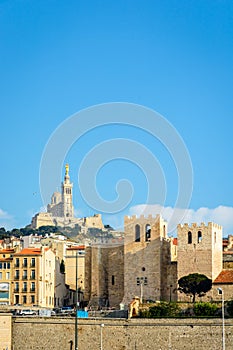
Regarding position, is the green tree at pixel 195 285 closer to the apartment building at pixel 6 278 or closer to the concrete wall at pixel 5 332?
the concrete wall at pixel 5 332

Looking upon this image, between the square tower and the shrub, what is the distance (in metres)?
6.74

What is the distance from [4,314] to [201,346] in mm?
15578

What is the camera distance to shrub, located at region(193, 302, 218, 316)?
247 feet

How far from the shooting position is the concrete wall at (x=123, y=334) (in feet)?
225

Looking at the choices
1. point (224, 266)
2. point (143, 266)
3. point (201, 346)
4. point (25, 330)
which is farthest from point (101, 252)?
point (201, 346)

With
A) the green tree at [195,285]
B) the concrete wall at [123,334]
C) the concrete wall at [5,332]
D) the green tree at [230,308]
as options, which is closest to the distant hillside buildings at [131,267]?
the green tree at [195,285]

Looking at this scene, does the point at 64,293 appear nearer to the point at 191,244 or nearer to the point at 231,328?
the point at 191,244

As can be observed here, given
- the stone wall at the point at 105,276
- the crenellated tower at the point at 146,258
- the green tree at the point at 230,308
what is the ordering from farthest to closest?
the stone wall at the point at 105,276 → the crenellated tower at the point at 146,258 → the green tree at the point at 230,308

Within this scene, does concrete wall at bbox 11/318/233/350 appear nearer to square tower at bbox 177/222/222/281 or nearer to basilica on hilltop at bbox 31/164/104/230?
square tower at bbox 177/222/222/281

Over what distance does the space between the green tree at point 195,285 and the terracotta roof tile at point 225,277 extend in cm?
101

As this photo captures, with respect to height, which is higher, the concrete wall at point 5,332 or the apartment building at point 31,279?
the apartment building at point 31,279

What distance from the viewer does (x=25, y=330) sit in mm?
73500

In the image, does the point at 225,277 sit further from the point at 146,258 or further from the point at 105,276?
the point at 105,276

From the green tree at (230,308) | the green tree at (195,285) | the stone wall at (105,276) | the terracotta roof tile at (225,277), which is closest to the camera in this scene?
the green tree at (230,308)
